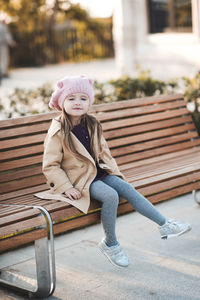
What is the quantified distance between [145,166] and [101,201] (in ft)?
3.74

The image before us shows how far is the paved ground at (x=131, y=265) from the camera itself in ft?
10.6

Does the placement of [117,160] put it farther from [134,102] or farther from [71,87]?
[71,87]

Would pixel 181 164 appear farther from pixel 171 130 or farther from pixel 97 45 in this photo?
pixel 97 45

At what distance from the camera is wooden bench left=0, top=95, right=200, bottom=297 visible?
3148mm

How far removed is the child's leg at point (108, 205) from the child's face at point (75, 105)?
0.53 metres

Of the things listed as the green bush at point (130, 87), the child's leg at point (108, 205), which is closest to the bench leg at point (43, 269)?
the child's leg at point (108, 205)

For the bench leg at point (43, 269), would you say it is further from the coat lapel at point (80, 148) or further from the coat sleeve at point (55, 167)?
the coat lapel at point (80, 148)

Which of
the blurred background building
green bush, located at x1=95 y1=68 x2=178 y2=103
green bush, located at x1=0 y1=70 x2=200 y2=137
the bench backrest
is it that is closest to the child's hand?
the bench backrest

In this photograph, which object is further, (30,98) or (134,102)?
(30,98)

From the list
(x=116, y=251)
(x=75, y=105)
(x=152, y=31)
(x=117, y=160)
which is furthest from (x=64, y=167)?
(x=152, y=31)

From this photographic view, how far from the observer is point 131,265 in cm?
364

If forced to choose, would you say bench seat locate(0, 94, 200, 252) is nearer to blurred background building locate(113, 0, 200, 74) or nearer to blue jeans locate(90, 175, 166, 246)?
blue jeans locate(90, 175, 166, 246)

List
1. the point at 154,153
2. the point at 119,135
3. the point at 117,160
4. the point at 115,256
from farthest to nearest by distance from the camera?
the point at 154,153 < the point at 119,135 < the point at 117,160 < the point at 115,256

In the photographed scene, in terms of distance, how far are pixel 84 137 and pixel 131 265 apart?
3.04 feet
